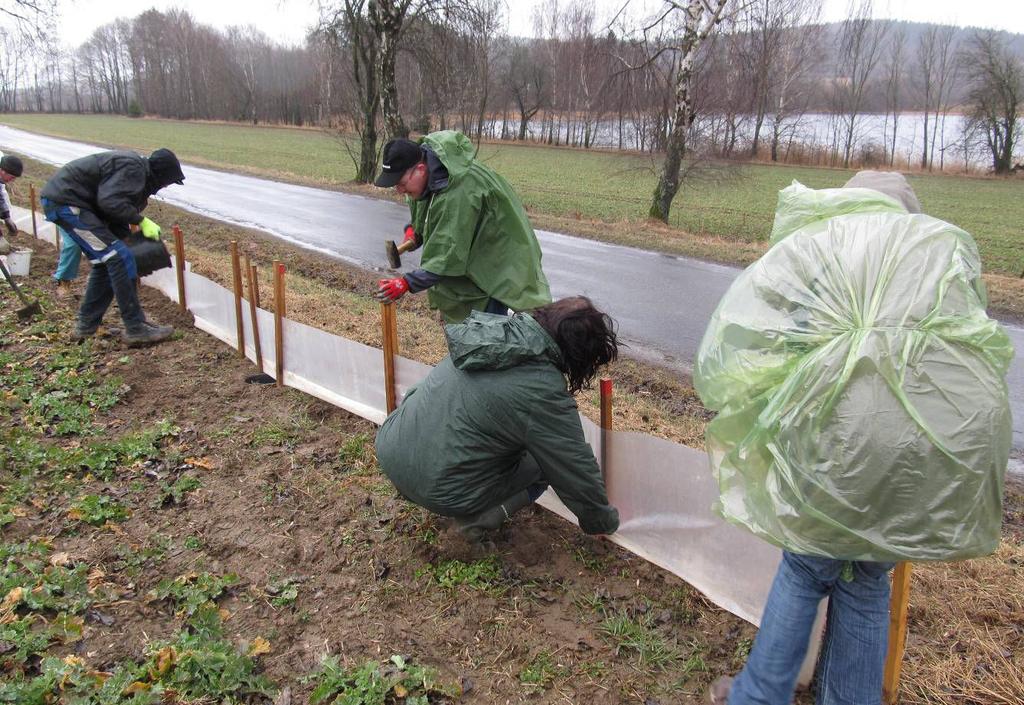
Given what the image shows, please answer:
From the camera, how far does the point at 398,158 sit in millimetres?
3934

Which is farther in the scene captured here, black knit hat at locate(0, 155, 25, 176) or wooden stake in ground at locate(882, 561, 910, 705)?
black knit hat at locate(0, 155, 25, 176)

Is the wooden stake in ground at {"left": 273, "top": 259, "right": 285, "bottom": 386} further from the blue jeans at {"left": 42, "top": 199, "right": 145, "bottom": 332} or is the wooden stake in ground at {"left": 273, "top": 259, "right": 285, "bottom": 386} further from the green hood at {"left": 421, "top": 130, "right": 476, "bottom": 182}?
the green hood at {"left": 421, "top": 130, "right": 476, "bottom": 182}

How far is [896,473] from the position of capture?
5.90 ft

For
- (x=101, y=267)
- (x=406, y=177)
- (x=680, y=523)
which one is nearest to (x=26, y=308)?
(x=101, y=267)

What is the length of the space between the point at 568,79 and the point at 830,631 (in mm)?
57717

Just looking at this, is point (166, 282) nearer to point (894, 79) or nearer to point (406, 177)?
point (406, 177)

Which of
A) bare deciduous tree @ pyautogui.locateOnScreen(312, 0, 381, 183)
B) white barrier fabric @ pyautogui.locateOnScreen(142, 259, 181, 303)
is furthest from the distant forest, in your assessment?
→ white barrier fabric @ pyautogui.locateOnScreen(142, 259, 181, 303)

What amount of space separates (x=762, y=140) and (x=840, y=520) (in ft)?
158

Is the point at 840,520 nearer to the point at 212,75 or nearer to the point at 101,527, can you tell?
the point at 101,527

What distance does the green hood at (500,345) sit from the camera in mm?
2883

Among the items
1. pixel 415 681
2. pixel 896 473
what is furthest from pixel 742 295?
pixel 415 681

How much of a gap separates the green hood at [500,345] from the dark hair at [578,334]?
38 millimetres

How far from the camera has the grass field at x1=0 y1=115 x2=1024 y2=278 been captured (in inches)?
601

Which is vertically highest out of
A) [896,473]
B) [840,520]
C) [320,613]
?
[896,473]
